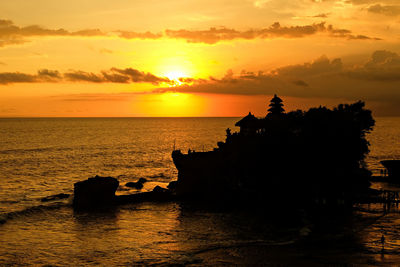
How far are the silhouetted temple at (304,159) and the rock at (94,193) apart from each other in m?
17.8

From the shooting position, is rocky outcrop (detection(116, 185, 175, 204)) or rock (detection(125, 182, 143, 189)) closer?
rocky outcrop (detection(116, 185, 175, 204))

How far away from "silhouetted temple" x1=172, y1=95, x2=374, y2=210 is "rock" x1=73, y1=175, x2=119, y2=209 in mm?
17785

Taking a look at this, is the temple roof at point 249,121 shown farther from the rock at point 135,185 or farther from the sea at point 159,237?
the rock at point 135,185

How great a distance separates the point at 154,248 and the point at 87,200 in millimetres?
24300

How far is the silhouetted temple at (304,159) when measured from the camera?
5806cm

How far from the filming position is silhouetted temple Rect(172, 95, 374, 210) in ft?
190

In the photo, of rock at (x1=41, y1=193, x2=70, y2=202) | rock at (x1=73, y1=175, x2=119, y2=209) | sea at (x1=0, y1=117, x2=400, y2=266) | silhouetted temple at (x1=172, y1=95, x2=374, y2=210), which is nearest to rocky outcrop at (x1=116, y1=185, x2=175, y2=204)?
rock at (x1=73, y1=175, x2=119, y2=209)

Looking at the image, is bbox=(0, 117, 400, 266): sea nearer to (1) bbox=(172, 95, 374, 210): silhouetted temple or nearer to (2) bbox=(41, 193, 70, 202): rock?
(2) bbox=(41, 193, 70, 202): rock

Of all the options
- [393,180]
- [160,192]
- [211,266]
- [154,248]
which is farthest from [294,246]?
[393,180]

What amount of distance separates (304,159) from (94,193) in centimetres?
3233

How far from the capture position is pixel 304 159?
5825 cm

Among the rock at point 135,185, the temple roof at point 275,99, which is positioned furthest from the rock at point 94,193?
the temple roof at point 275,99

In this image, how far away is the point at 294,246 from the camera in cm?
4259

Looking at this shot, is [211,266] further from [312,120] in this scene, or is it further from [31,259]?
[312,120]
